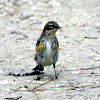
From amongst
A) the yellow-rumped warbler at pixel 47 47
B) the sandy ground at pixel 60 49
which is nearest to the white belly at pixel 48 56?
the yellow-rumped warbler at pixel 47 47

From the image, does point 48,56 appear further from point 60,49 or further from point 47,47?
point 60,49

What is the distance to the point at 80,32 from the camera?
10.3 m

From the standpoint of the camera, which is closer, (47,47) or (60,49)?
(47,47)

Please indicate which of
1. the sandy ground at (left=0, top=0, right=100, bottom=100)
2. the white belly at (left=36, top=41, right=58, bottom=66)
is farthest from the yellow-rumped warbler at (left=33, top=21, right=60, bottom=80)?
the sandy ground at (left=0, top=0, right=100, bottom=100)

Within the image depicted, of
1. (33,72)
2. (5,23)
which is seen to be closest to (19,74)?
(33,72)

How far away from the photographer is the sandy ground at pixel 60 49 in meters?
5.89

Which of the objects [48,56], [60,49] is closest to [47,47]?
[48,56]

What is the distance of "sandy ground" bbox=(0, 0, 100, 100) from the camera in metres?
5.89

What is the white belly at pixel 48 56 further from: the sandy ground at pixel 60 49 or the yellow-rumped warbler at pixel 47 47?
the sandy ground at pixel 60 49

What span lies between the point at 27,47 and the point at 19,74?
2.17 m

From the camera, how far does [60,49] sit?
→ 873cm

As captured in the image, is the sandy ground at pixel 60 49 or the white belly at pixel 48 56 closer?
the sandy ground at pixel 60 49

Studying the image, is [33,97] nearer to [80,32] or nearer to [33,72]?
[33,72]

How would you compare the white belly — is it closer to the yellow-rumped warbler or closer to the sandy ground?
the yellow-rumped warbler
